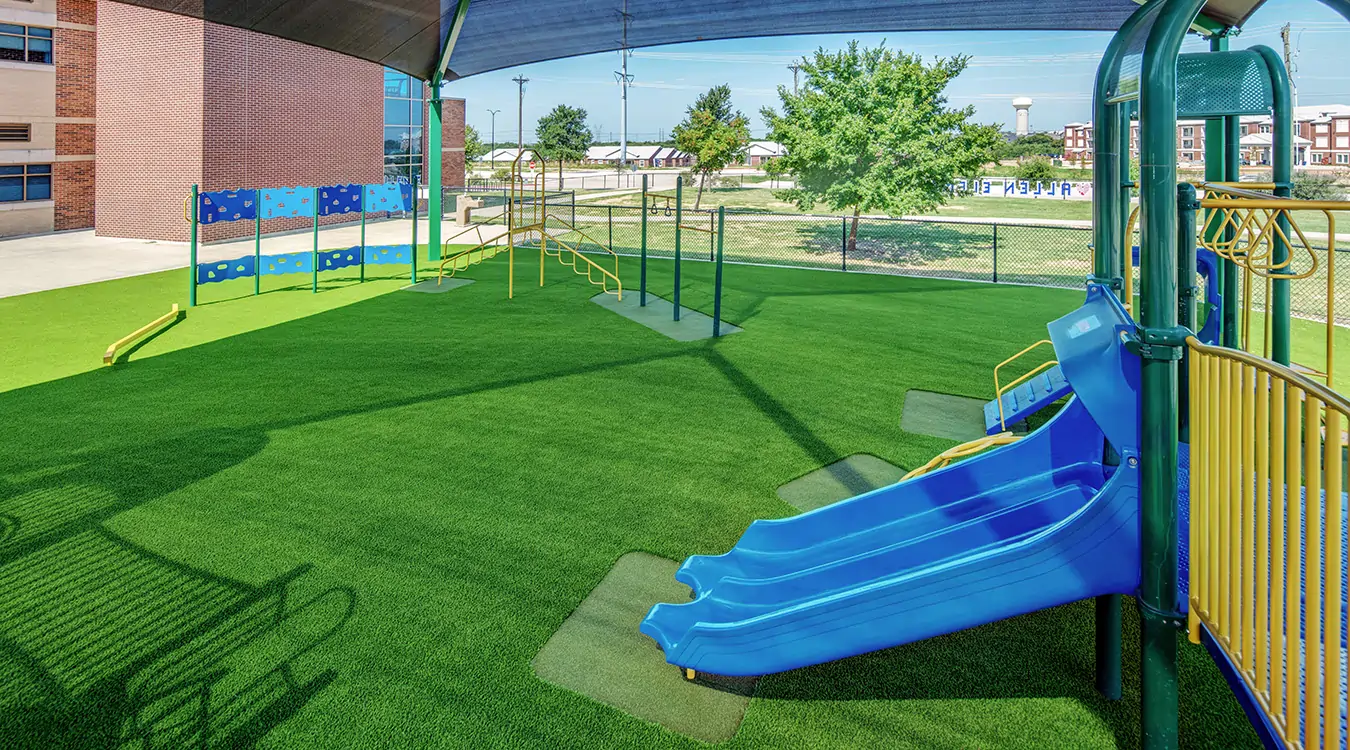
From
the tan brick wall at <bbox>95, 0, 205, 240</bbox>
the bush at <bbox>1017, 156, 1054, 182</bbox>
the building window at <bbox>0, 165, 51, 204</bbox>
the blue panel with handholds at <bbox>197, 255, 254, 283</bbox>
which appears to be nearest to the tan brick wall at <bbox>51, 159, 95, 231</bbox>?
the building window at <bbox>0, 165, 51, 204</bbox>

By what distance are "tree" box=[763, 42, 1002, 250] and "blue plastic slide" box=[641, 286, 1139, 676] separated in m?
A: 16.9

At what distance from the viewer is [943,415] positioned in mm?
6977

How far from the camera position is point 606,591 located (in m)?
3.93

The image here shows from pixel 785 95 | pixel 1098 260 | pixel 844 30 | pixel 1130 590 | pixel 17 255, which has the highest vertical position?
pixel 785 95

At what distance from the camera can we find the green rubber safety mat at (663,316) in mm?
10391

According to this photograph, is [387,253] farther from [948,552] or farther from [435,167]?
[948,552]

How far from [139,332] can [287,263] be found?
4471mm

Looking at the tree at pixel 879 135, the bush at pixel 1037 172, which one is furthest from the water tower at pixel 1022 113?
the tree at pixel 879 135

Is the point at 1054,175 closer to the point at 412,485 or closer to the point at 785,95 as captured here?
the point at 785,95

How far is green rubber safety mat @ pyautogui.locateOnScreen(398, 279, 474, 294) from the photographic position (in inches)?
537

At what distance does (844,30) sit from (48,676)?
13019mm

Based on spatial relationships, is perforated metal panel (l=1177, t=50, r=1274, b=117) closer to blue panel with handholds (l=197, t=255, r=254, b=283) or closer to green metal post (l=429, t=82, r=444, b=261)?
blue panel with handholds (l=197, t=255, r=254, b=283)

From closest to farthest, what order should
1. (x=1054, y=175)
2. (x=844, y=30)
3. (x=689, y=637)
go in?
(x=689, y=637) → (x=844, y=30) → (x=1054, y=175)

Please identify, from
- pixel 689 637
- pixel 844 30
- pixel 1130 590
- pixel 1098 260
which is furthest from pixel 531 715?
pixel 844 30
